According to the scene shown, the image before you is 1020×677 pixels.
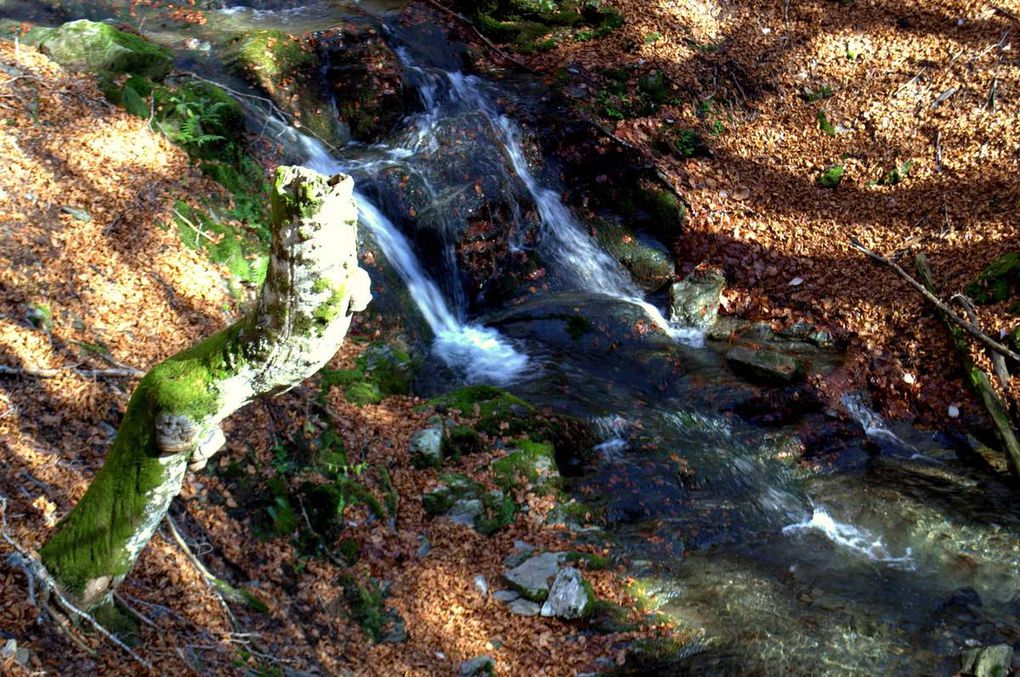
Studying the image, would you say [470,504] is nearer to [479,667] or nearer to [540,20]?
[479,667]

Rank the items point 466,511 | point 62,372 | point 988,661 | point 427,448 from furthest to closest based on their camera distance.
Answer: point 427,448
point 466,511
point 988,661
point 62,372

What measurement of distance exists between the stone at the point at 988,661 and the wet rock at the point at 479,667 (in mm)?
4047

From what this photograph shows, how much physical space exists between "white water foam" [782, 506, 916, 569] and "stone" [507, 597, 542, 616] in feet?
11.0

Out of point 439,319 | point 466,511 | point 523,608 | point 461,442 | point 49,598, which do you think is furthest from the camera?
point 439,319

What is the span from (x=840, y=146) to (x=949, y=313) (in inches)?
202

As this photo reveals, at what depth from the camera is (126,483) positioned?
417cm

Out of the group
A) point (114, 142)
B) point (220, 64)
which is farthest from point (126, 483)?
point (220, 64)

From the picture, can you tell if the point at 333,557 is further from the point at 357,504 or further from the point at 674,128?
the point at 674,128

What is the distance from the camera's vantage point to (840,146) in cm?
1492

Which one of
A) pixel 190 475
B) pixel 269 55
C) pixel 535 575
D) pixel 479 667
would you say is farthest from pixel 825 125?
pixel 190 475

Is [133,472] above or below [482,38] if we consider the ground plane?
below

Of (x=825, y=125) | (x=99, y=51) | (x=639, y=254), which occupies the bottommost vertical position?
(x=639, y=254)

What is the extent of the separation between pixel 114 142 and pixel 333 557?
19.1 feet

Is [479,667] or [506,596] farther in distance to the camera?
[506,596]
